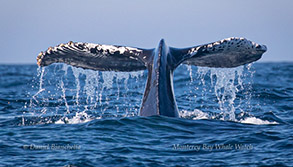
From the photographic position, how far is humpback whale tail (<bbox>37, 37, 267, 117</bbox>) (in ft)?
28.6

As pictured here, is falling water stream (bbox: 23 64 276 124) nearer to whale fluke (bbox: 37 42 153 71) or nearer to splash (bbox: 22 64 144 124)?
splash (bbox: 22 64 144 124)

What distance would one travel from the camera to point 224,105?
1379 centimetres

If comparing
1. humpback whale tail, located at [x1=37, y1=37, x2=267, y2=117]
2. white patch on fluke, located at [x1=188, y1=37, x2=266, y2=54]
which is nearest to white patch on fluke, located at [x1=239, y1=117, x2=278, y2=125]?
humpback whale tail, located at [x1=37, y1=37, x2=267, y2=117]

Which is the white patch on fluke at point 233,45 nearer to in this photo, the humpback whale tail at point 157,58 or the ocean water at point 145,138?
the humpback whale tail at point 157,58

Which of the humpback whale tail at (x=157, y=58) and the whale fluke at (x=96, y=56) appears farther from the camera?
the whale fluke at (x=96, y=56)

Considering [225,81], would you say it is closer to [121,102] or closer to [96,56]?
[96,56]

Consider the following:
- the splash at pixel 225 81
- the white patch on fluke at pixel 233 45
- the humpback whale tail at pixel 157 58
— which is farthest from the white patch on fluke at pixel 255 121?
the white patch on fluke at pixel 233 45

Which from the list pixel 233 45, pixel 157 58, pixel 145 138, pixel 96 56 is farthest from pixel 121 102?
pixel 145 138

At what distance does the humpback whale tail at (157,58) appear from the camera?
28.6 ft

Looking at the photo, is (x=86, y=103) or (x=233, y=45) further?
(x=86, y=103)

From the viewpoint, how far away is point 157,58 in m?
9.16

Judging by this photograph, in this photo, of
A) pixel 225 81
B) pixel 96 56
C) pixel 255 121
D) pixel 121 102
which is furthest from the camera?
pixel 121 102

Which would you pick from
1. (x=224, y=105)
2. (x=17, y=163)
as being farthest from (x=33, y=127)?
(x=224, y=105)

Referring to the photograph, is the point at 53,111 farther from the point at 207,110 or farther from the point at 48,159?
the point at 48,159
